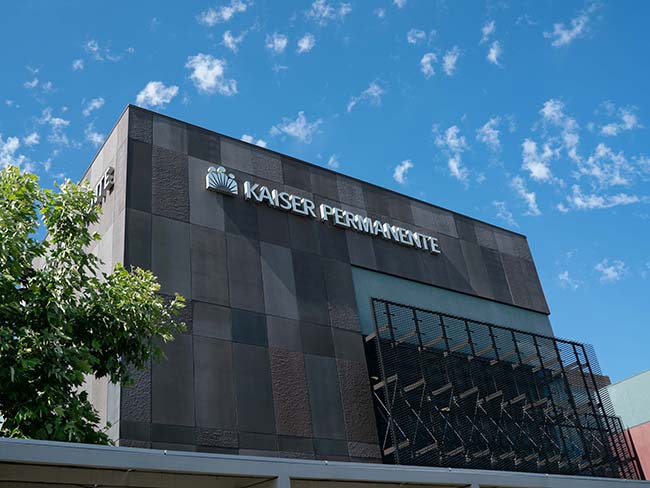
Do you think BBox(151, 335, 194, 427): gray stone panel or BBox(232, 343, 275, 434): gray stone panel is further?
BBox(232, 343, 275, 434): gray stone panel

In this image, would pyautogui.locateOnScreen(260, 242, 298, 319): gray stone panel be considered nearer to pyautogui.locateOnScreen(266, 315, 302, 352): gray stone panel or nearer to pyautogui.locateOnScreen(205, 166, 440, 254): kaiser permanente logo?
pyautogui.locateOnScreen(266, 315, 302, 352): gray stone panel

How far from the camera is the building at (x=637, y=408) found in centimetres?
3450

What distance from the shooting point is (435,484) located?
12.6 metres

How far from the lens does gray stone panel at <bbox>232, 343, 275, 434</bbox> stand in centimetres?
1791

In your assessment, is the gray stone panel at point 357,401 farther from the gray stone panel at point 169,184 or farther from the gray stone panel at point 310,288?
the gray stone panel at point 169,184

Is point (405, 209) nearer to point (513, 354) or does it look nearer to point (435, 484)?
point (513, 354)

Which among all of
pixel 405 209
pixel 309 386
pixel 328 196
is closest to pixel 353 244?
pixel 328 196

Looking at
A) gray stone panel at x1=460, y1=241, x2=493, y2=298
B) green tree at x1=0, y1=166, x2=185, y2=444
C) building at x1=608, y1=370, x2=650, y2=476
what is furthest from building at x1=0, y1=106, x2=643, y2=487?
building at x1=608, y1=370, x2=650, y2=476

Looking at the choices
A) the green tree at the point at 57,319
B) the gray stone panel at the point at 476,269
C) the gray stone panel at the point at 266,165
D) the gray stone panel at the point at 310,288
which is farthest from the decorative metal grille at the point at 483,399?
the green tree at the point at 57,319

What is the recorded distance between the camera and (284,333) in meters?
19.8

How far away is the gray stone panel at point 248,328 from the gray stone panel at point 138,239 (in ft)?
9.08

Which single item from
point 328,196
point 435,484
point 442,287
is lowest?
point 435,484

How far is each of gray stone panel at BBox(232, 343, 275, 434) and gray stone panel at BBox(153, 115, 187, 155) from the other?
639 cm

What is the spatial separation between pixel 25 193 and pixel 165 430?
6409 millimetres
